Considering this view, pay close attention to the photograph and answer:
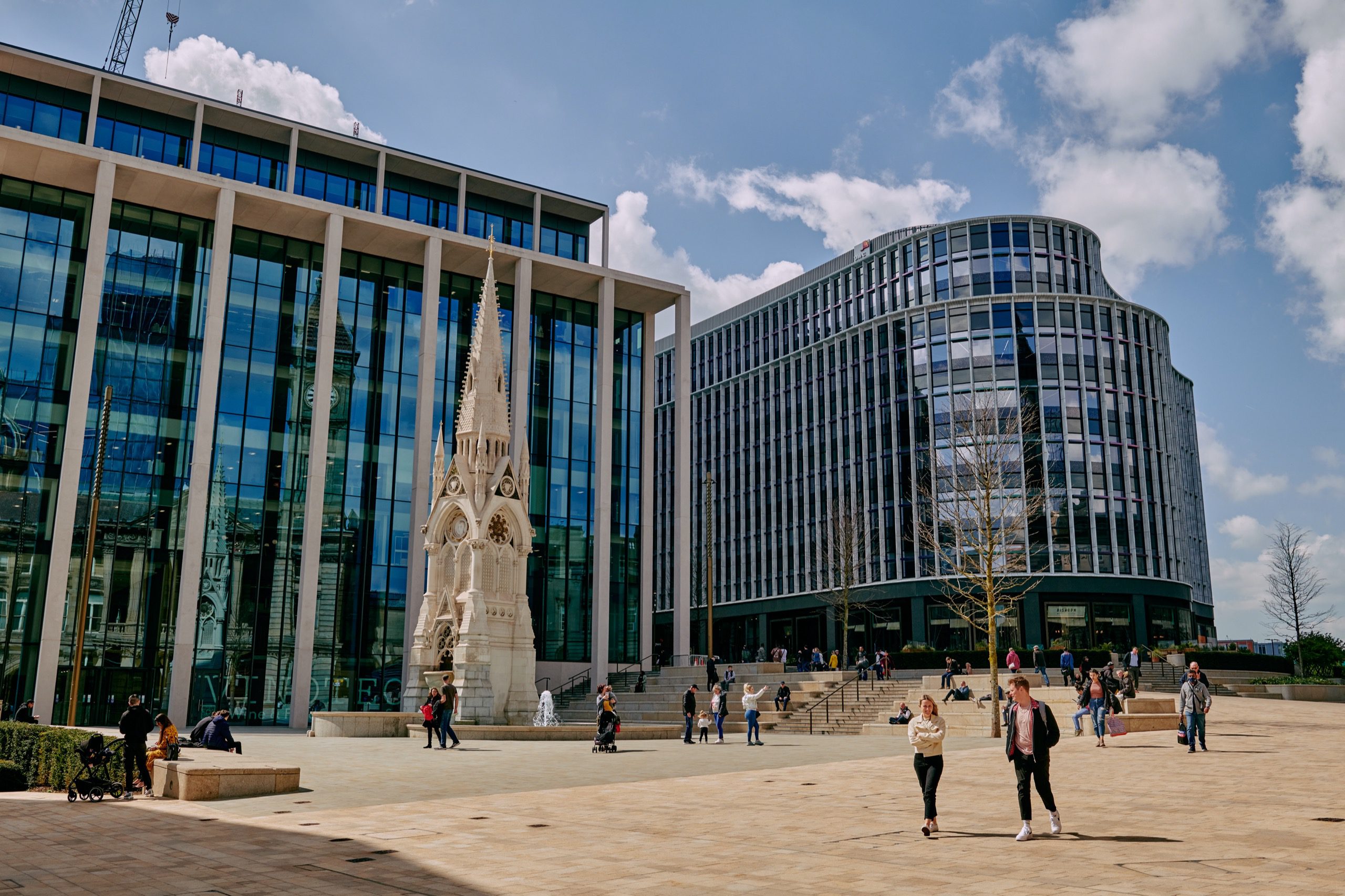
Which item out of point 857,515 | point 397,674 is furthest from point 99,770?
point 857,515

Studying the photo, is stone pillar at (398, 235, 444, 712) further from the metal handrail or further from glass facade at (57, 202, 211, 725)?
the metal handrail

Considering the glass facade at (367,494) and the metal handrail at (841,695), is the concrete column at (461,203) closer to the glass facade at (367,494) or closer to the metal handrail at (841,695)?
the glass facade at (367,494)

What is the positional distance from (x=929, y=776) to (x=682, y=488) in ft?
134

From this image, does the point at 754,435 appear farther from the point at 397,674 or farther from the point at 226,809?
the point at 226,809

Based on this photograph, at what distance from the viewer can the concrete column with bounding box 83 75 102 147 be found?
44438mm

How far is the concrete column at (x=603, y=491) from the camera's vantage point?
47750mm

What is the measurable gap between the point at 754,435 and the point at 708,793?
79.2 m

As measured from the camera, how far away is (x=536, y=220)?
55000 millimetres

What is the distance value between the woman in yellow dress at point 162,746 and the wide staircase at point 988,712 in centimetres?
1672

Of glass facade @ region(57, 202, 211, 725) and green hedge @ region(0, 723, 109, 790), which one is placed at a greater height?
glass facade @ region(57, 202, 211, 725)

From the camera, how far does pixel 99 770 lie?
54.8 ft

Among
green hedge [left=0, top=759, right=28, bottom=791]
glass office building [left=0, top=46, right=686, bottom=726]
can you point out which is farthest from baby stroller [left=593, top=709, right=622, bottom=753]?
glass office building [left=0, top=46, right=686, bottom=726]

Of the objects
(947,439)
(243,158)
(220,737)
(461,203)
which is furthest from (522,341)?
(947,439)

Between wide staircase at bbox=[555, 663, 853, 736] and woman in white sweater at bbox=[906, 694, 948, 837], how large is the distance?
918 inches
